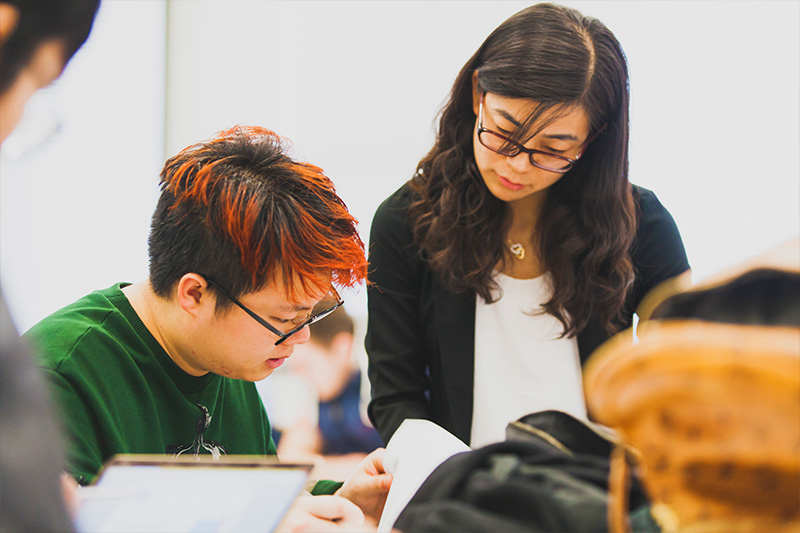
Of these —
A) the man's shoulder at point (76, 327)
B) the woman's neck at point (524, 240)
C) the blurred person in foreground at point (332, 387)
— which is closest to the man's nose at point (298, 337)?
the man's shoulder at point (76, 327)

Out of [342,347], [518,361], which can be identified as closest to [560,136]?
[518,361]

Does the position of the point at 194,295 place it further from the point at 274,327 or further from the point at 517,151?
the point at 517,151

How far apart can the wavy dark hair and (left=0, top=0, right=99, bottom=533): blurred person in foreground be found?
1.07 m

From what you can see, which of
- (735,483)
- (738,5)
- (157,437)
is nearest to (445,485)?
(735,483)

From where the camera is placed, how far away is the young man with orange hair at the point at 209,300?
109 cm

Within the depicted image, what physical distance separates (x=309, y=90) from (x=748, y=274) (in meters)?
3.28

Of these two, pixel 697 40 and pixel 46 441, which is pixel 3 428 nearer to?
pixel 46 441

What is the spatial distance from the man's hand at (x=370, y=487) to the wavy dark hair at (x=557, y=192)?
48cm

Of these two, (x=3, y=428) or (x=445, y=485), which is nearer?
(x=3, y=428)

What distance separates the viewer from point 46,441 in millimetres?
340

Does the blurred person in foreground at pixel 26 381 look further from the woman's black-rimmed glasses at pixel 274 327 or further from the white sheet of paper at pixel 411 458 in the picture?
the woman's black-rimmed glasses at pixel 274 327

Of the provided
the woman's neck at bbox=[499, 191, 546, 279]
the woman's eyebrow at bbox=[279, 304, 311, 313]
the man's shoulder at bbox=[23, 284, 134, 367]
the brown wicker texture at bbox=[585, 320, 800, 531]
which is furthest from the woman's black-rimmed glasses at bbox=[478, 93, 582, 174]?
the brown wicker texture at bbox=[585, 320, 800, 531]

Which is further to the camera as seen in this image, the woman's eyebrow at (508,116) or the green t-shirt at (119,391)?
the woman's eyebrow at (508,116)

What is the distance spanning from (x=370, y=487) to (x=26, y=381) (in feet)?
2.71
